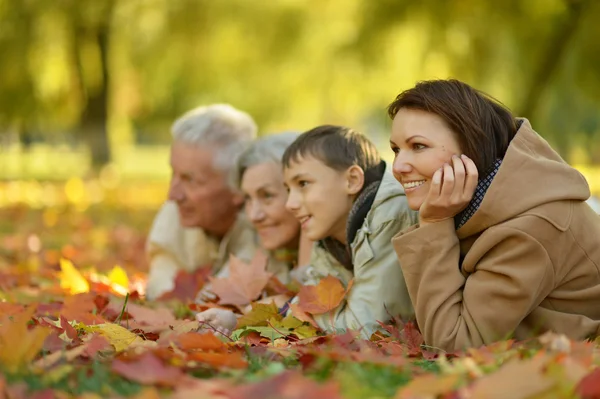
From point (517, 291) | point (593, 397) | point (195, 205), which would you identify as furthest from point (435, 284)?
point (195, 205)

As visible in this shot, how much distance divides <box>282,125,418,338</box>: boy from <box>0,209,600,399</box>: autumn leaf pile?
103 mm

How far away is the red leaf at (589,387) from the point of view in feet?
6.22

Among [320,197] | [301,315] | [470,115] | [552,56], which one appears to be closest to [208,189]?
[320,197]

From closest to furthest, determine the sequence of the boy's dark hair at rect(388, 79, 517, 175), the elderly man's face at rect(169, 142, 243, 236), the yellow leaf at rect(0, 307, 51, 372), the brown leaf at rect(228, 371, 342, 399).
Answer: the brown leaf at rect(228, 371, 342, 399), the yellow leaf at rect(0, 307, 51, 372), the boy's dark hair at rect(388, 79, 517, 175), the elderly man's face at rect(169, 142, 243, 236)

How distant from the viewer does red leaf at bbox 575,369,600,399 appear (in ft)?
6.22

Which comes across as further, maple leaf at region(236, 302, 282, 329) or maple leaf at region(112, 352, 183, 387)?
maple leaf at region(236, 302, 282, 329)

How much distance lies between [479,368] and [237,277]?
180cm

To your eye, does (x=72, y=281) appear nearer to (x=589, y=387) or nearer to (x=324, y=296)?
(x=324, y=296)

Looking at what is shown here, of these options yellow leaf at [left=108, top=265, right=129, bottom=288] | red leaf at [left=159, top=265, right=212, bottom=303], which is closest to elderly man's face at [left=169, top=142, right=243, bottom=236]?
red leaf at [left=159, top=265, right=212, bottom=303]

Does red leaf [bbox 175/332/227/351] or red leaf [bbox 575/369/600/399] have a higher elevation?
red leaf [bbox 575/369/600/399]

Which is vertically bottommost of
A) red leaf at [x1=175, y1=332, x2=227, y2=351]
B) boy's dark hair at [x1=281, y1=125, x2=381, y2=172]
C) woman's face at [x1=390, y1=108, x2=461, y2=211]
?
red leaf at [x1=175, y1=332, x2=227, y2=351]

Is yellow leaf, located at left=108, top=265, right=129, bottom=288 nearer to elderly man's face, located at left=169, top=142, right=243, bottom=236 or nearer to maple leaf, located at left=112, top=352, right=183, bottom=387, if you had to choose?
elderly man's face, located at left=169, top=142, right=243, bottom=236

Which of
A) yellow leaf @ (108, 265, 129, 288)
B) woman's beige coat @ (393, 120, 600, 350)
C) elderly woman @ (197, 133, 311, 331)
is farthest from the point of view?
yellow leaf @ (108, 265, 129, 288)

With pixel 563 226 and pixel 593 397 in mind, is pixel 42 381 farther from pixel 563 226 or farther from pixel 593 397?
pixel 563 226
